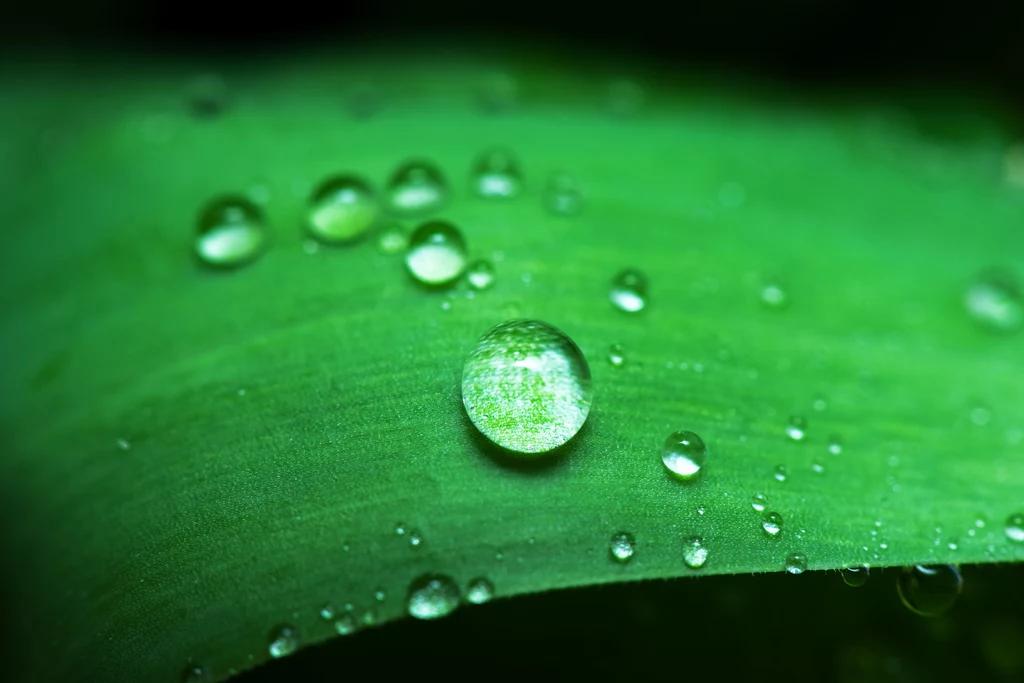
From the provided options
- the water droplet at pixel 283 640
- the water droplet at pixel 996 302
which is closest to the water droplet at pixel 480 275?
the water droplet at pixel 283 640

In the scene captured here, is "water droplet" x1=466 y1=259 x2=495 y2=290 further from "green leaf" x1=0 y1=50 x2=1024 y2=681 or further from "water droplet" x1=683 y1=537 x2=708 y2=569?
"water droplet" x1=683 y1=537 x2=708 y2=569

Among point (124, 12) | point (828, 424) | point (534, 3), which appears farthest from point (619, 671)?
point (124, 12)

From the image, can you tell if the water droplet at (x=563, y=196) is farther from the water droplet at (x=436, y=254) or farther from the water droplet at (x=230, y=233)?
the water droplet at (x=230, y=233)

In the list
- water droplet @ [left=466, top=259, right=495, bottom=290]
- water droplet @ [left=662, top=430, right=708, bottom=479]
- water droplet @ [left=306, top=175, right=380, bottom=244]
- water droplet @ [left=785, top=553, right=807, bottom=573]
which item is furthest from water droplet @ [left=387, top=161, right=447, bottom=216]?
water droplet @ [left=785, top=553, right=807, bottom=573]

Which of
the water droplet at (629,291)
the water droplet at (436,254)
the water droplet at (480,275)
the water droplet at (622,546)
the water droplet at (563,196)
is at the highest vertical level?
the water droplet at (563,196)

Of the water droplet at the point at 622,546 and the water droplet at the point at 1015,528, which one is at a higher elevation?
the water droplet at the point at 622,546

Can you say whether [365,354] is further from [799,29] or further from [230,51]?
[799,29]

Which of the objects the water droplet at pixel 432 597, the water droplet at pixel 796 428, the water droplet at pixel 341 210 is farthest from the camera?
the water droplet at pixel 341 210
